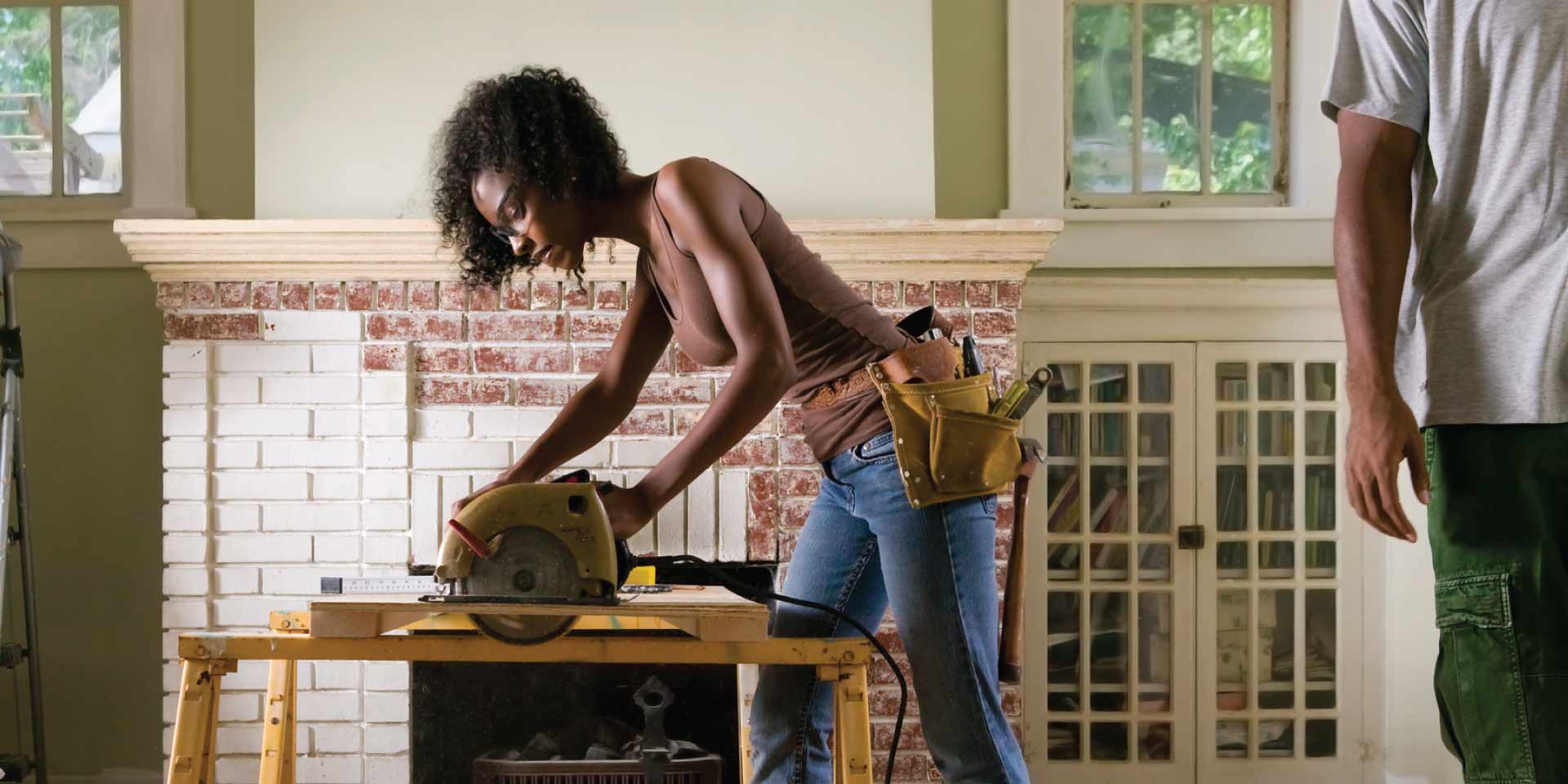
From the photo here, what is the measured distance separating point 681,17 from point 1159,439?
164cm

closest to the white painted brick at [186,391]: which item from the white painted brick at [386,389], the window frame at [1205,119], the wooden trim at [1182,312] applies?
the white painted brick at [386,389]

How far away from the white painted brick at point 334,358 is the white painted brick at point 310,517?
1.05 ft

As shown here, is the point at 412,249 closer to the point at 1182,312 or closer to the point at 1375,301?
the point at 1182,312

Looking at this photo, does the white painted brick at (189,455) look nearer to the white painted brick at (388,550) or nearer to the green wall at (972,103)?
the white painted brick at (388,550)

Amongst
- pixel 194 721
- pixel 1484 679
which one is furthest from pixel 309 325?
pixel 1484 679

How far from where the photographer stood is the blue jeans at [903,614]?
1.61 m

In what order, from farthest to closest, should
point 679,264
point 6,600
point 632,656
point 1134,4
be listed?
point 1134,4 → point 6,600 → point 679,264 → point 632,656

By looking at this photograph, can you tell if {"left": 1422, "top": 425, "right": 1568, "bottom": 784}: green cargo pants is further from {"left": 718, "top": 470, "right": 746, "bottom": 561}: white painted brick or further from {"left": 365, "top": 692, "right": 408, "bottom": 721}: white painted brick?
{"left": 365, "top": 692, "right": 408, "bottom": 721}: white painted brick

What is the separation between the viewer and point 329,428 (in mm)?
2887

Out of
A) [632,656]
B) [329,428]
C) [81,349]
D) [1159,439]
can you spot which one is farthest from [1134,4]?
[81,349]

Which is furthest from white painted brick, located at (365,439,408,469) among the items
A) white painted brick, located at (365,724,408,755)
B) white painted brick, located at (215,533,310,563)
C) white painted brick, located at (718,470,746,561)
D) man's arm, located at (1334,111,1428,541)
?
man's arm, located at (1334,111,1428,541)

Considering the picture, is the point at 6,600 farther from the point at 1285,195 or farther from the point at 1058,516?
the point at 1285,195

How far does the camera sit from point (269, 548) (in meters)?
2.89

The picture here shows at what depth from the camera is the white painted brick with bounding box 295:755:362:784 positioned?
2873 millimetres
